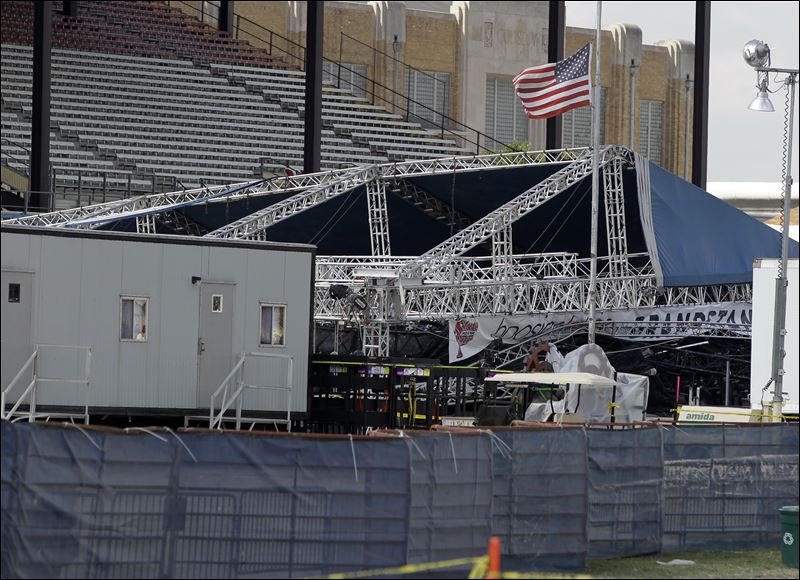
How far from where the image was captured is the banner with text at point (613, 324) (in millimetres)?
37125

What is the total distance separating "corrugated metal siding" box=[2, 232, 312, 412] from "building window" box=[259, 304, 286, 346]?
0.11 metres

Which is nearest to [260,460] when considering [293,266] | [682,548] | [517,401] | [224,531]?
[224,531]

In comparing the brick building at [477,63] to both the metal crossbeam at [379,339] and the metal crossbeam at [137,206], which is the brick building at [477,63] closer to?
the metal crossbeam at [137,206]

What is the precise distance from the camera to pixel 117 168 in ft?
171

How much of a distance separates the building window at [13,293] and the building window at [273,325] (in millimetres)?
4627

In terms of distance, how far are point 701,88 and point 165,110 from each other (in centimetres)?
2075

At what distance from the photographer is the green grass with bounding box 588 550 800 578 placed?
53.8 feet

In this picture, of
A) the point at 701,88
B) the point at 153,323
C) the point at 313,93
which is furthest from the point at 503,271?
the point at 701,88

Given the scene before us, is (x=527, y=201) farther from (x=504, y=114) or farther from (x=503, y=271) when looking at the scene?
(x=504, y=114)

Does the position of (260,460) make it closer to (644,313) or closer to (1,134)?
(644,313)

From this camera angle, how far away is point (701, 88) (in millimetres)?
54656

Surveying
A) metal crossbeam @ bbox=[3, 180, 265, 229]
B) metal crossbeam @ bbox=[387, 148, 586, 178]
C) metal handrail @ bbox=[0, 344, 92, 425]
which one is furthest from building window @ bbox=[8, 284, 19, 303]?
metal crossbeam @ bbox=[387, 148, 586, 178]

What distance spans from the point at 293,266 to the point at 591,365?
8.08 m

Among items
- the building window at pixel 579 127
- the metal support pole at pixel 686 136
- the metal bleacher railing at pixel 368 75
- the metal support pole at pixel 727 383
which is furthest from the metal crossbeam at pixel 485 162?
the metal support pole at pixel 686 136
